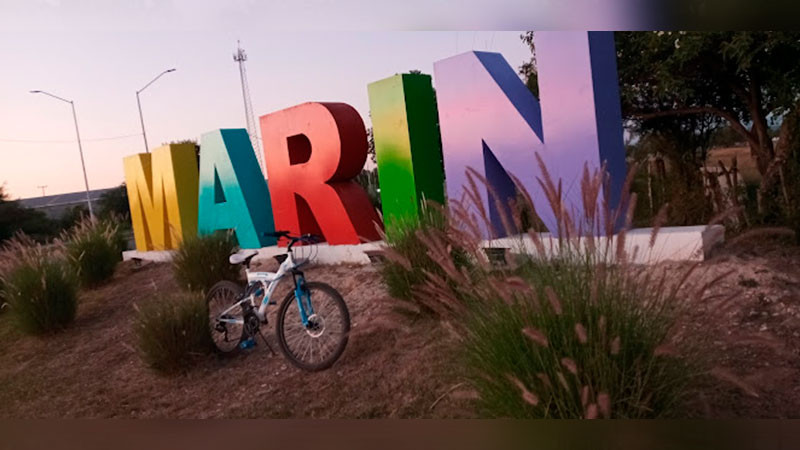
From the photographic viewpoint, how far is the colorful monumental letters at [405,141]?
7832mm

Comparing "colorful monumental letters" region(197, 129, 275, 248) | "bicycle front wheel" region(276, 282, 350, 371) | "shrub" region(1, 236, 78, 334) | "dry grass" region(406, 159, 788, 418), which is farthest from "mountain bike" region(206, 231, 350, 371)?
"colorful monumental letters" region(197, 129, 275, 248)

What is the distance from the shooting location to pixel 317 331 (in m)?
5.03

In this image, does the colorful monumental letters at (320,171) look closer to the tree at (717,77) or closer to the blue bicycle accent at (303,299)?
the blue bicycle accent at (303,299)

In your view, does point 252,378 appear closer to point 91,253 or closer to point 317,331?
point 317,331

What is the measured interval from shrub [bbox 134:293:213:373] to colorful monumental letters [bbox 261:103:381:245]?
292cm

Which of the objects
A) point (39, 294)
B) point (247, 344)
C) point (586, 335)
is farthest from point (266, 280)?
point (39, 294)

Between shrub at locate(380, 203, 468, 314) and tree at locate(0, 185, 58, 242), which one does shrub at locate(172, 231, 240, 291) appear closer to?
shrub at locate(380, 203, 468, 314)

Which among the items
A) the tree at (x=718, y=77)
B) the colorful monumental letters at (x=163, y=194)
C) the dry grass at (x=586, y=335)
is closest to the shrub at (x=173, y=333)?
the dry grass at (x=586, y=335)

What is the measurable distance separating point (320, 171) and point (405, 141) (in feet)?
4.81

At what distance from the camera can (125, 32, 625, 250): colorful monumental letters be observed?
655 cm

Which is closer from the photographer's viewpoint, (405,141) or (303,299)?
(303,299)

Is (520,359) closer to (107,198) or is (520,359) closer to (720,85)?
(720,85)

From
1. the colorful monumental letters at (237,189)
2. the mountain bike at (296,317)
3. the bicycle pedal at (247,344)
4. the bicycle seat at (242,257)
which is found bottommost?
the bicycle pedal at (247,344)

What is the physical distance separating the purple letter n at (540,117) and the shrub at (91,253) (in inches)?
265
